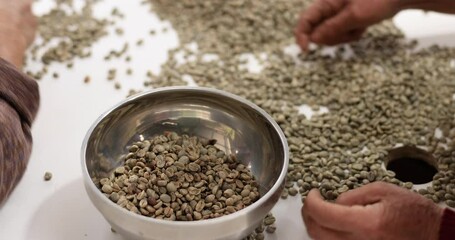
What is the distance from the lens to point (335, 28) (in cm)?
185

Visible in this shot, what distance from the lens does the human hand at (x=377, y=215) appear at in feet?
3.79

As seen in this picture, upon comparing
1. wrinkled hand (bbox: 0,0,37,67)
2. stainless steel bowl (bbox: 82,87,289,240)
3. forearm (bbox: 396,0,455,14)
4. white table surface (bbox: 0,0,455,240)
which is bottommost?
white table surface (bbox: 0,0,455,240)

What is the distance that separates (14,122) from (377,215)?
0.77 meters

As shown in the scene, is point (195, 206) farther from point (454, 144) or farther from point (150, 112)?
point (454, 144)

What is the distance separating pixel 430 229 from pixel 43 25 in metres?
1.32

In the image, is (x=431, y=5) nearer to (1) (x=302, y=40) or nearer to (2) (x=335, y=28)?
(2) (x=335, y=28)

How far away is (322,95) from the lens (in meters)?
1.74

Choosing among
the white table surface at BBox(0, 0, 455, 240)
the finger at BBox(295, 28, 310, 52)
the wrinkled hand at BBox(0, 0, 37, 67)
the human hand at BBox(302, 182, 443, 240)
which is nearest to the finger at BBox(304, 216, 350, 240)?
the human hand at BBox(302, 182, 443, 240)

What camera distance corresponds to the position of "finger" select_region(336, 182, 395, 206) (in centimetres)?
120

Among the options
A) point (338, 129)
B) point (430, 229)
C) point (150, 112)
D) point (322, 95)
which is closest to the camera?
point (430, 229)

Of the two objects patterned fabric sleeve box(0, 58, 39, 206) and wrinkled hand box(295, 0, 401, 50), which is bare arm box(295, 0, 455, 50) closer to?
wrinkled hand box(295, 0, 401, 50)

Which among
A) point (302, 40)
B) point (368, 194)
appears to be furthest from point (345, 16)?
point (368, 194)

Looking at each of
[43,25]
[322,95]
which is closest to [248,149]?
[322,95]

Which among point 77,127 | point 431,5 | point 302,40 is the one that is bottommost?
point 77,127
